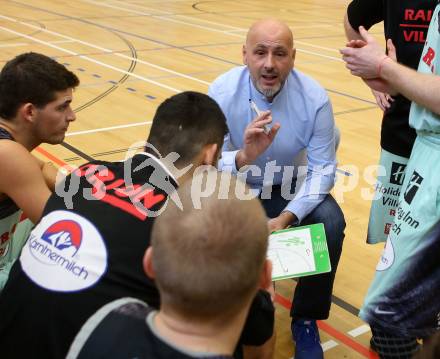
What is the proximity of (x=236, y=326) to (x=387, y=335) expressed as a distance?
1185mm

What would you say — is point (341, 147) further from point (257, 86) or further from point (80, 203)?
point (80, 203)

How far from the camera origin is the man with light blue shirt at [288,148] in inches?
107

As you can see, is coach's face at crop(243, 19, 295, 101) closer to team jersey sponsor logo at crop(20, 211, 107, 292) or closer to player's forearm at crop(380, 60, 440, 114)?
player's forearm at crop(380, 60, 440, 114)

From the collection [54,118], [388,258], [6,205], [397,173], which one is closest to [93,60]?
[54,118]

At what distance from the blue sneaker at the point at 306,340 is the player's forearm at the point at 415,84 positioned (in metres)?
1.26

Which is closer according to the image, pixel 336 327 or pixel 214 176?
pixel 214 176

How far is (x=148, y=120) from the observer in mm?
5738

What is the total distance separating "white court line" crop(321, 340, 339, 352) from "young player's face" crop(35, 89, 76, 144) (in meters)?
1.57

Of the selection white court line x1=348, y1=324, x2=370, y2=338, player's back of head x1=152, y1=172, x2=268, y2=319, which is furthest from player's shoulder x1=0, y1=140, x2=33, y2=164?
white court line x1=348, y1=324, x2=370, y2=338

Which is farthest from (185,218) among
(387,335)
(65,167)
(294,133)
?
(65,167)

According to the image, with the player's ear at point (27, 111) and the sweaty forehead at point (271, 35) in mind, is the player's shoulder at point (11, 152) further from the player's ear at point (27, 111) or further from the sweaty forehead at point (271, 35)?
the sweaty forehead at point (271, 35)

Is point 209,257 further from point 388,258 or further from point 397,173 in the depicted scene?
point 397,173

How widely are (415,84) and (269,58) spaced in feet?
3.73

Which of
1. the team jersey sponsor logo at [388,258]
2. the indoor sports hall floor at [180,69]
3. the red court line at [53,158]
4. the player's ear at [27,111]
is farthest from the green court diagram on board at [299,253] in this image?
the red court line at [53,158]
